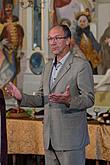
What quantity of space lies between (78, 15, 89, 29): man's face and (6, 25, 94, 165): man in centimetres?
225

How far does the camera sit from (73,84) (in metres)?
3.18

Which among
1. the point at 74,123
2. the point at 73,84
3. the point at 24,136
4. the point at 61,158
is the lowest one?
the point at 24,136

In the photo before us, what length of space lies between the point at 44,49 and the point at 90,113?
91 centimetres

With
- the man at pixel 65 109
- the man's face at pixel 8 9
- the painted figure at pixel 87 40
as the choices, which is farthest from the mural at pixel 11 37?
the man at pixel 65 109

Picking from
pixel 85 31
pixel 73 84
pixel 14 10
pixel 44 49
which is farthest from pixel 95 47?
pixel 73 84

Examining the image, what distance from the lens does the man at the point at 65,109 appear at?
10.5 ft

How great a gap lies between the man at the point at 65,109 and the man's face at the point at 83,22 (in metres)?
2.25

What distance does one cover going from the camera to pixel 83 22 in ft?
18.0

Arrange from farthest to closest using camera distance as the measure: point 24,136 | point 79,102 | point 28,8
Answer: point 28,8, point 24,136, point 79,102

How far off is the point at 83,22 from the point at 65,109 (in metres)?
2.46

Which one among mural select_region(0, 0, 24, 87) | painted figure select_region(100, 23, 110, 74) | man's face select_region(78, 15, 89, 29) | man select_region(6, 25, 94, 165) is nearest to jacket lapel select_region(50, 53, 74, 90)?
man select_region(6, 25, 94, 165)

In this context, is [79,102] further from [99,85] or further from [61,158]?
[99,85]

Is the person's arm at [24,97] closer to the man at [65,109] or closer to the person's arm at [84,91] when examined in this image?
the man at [65,109]

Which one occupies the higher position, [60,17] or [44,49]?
[60,17]
